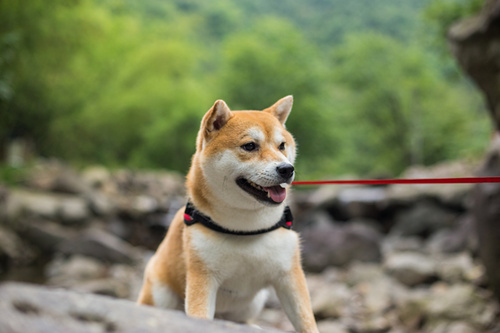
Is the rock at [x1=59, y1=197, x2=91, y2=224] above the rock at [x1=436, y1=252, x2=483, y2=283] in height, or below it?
below

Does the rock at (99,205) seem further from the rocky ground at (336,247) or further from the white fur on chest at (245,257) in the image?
the white fur on chest at (245,257)

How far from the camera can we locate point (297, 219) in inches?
539

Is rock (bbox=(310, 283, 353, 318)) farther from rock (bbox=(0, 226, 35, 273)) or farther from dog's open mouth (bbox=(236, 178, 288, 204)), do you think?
rock (bbox=(0, 226, 35, 273))

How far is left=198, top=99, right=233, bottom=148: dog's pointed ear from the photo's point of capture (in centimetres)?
227

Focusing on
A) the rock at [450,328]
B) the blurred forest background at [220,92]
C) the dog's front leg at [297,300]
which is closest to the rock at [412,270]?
the rock at [450,328]

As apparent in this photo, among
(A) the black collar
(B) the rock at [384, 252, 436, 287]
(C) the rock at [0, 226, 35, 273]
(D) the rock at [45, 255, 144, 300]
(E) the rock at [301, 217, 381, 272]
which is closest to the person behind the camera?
(A) the black collar

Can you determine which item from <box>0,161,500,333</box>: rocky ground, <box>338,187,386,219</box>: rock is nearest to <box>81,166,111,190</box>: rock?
<box>0,161,500,333</box>: rocky ground

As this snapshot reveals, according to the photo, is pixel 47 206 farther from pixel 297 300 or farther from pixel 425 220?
pixel 297 300

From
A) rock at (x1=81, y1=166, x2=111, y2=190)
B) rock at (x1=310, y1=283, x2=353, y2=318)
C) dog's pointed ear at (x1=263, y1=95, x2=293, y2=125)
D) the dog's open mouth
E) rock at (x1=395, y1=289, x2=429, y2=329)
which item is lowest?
rock at (x1=81, y1=166, x2=111, y2=190)

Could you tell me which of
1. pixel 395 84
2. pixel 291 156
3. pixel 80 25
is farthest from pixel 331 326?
pixel 395 84

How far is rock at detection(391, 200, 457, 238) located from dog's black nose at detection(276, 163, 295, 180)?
938 centimetres

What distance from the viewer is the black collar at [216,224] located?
7.41ft

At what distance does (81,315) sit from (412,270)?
6786 mm

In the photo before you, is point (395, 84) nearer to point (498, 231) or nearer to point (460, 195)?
point (460, 195)
